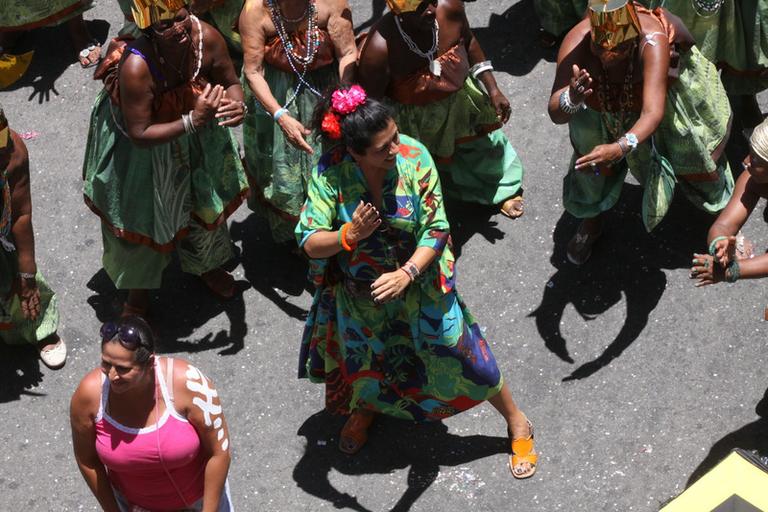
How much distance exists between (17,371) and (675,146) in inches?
130

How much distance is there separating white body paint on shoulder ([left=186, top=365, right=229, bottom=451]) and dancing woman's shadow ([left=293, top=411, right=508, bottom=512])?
132 cm

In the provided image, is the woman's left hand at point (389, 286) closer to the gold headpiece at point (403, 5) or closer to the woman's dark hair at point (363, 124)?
the woman's dark hair at point (363, 124)

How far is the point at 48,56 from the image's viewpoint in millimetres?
8102

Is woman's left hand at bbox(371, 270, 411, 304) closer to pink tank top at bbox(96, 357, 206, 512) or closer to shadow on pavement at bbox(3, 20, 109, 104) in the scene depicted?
pink tank top at bbox(96, 357, 206, 512)

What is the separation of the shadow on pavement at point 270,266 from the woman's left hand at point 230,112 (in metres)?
1.25

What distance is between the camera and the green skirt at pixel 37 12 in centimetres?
766

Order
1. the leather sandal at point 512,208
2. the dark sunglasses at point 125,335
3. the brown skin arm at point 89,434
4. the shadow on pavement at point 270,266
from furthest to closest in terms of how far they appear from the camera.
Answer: the leather sandal at point 512,208, the shadow on pavement at point 270,266, the brown skin arm at point 89,434, the dark sunglasses at point 125,335

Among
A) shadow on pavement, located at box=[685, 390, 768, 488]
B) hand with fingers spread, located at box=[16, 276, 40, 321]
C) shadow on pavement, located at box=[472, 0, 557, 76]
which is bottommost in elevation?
shadow on pavement, located at box=[685, 390, 768, 488]

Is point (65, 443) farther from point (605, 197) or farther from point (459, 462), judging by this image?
point (605, 197)

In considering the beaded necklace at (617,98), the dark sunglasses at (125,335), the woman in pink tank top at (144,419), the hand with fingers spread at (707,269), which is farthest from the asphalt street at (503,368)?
the dark sunglasses at (125,335)

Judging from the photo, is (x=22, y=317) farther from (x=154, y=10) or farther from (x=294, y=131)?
(x=154, y=10)

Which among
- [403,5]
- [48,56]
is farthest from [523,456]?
[48,56]

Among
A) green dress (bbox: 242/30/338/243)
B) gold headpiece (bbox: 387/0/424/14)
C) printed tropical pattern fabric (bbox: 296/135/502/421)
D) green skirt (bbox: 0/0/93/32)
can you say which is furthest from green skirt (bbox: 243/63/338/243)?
green skirt (bbox: 0/0/93/32)

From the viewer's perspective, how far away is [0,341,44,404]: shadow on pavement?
6352 mm
